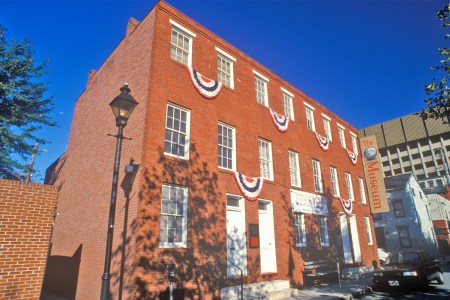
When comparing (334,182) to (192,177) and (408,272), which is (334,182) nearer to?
(408,272)

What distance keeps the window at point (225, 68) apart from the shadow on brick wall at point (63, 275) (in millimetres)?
9254

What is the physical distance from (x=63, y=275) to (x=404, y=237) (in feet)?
108

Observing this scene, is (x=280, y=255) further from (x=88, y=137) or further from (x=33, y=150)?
(x=33, y=150)

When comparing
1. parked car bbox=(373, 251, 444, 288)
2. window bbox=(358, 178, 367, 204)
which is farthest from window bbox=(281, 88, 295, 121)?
window bbox=(358, 178, 367, 204)

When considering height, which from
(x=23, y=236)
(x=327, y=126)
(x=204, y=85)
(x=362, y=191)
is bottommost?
(x=23, y=236)

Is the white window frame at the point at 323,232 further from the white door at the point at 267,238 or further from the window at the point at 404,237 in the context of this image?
the window at the point at 404,237

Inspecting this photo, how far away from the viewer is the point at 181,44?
12.0 m

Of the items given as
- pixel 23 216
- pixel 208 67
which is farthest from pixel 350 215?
pixel 23 216

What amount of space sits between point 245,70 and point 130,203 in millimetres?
8961

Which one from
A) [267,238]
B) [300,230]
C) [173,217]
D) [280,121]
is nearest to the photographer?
[173,217]

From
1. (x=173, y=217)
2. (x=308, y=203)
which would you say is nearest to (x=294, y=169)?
(x=308, y=203)

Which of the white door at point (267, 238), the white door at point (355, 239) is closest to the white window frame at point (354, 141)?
the white door at point (355, 239)

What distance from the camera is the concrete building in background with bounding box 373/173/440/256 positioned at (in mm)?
31188

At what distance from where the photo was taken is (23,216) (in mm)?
6582
